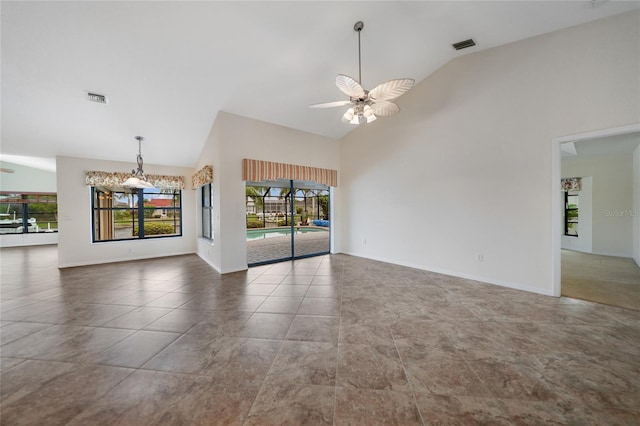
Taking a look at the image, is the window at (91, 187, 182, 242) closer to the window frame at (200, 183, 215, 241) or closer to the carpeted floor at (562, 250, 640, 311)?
the window frame at (200, 183, 215, 241)

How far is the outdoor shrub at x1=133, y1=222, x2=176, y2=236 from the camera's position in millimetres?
6387

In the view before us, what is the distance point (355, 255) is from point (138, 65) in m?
5.73

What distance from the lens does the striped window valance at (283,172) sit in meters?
4.82

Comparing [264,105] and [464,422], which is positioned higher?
[264,105]

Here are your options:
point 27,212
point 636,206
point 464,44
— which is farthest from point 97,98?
point 636,206

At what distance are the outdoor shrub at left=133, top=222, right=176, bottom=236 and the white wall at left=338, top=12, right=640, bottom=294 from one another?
6.18 m

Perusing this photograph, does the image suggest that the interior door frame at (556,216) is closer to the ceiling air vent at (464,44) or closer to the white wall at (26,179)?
the ceiling air vent at (464,44)

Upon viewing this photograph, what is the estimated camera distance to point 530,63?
137 inches

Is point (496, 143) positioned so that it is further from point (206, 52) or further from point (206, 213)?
point (206, 213)

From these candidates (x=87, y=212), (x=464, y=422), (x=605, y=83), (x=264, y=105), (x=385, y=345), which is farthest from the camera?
(x=87, y=212)

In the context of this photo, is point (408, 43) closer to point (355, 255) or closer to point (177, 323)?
point (355, 255)

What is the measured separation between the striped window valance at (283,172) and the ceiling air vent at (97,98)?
2.37 meters

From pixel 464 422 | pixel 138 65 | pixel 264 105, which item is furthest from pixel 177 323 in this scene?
pixel 264 105

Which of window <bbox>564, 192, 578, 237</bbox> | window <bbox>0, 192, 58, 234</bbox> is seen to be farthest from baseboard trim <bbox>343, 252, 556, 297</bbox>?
window <bbox>0, 192, 58, 234</bbox>
